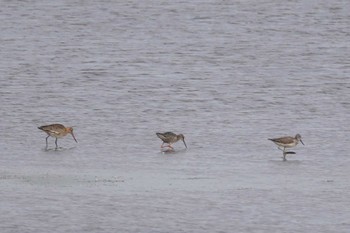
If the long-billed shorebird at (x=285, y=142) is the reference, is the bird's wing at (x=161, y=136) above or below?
above

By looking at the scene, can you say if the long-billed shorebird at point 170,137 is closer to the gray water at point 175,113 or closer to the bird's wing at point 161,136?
the bird's wing at point 161,136

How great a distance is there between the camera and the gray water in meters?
14.2

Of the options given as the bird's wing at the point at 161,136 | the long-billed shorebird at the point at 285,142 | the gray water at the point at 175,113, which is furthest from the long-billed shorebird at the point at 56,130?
the long-billed shorebird at the point at 285,142

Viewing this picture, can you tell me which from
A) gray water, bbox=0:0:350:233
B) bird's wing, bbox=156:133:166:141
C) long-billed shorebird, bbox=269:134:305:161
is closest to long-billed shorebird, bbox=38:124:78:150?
gray water, bbox=0:0:350:233

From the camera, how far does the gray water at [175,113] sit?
14227mm

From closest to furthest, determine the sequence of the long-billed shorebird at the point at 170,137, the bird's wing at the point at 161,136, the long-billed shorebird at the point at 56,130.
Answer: the long-billed shorebird at the point at 170,137, the bird's wing at the point at 161,136, the long-billed shorebird at the point at 56,130

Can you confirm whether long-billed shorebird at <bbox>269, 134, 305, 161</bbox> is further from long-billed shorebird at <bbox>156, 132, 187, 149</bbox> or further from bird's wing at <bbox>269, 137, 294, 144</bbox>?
long-billed shorebird at <bbox>156, 132, 187, 149</bbox>

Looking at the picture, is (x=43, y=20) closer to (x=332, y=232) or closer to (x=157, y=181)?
(x=157, y=181)

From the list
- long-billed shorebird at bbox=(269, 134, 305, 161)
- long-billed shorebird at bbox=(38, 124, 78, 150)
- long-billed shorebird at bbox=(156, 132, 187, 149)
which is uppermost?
long-billed shorebird at bbox=(38, 124, 78, 150)

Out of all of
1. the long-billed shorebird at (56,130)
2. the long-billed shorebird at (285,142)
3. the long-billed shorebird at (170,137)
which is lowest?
the long-billed shorebird at (285,142)

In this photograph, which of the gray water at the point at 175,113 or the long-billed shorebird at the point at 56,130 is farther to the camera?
the long-billed shorebird at the point at 56,130

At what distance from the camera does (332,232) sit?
1320 centimetres

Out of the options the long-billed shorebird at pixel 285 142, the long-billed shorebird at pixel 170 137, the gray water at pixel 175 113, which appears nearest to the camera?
the gray water at pixel 175 113

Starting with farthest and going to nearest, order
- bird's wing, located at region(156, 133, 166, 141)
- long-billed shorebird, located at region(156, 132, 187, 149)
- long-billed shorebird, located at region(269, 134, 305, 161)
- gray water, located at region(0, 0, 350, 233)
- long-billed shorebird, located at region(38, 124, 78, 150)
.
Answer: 1. long-billed shorebird, located at region(38, 124, 78, 150)
2. bird's wing, located at region(156, 133, 166, 141)
3. long-billed shorebird, located at region(156, 132, 187, 149)
4. long-billed shorebird, located at region(269, 134, 305, 161)
5. gray water, located at region(0, 0, 350, 233)
